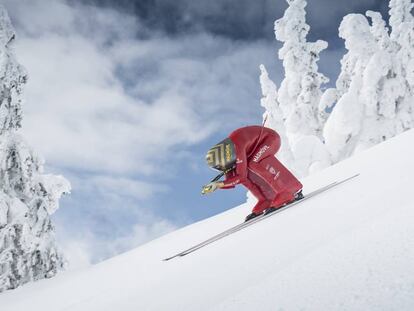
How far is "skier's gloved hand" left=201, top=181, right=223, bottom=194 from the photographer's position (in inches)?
166

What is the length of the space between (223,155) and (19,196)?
893 cm

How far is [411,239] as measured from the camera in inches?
57.7

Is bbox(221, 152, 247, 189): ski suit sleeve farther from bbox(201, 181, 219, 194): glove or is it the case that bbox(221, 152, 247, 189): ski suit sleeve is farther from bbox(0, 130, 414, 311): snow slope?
bbox(0, 130, 414, 311): snow slope

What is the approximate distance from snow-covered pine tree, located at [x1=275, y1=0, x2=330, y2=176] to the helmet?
2250 centimetres

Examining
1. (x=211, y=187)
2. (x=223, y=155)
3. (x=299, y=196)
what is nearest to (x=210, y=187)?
(x=211, y=187)

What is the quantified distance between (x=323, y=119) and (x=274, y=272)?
26.4m

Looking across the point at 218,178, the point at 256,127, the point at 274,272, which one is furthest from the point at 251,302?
the point at 256,127

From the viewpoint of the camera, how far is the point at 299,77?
90.5 ft

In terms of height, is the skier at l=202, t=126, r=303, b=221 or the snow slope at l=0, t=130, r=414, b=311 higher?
the skier at l=202, t=126, r=303, b=221

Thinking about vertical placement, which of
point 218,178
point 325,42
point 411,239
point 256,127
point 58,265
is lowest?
point 411,239

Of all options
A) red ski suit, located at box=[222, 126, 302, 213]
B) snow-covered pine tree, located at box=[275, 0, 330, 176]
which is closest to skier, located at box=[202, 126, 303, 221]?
red ski suit, located at box=[222, 126, 302, 213]

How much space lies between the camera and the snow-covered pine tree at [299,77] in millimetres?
26750

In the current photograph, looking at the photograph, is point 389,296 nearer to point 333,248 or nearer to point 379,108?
point 333,248

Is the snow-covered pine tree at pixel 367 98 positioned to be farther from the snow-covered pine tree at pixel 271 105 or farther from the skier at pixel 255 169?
the skier at pixel 255 169
